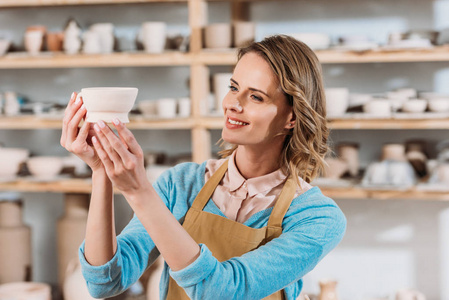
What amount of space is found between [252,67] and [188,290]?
52cm

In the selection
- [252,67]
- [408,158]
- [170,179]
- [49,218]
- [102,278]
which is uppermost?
[252,67]

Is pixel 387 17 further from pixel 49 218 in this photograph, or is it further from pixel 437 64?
pixel 49 218

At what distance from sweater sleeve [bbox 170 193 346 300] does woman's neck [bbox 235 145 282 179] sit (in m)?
0.16

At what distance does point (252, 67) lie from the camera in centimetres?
125

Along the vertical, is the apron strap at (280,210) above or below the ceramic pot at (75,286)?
above

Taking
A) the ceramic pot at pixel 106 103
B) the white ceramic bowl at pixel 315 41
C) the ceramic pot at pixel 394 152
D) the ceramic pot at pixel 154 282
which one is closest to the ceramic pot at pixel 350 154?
the ceramic pot at pixel 394 152

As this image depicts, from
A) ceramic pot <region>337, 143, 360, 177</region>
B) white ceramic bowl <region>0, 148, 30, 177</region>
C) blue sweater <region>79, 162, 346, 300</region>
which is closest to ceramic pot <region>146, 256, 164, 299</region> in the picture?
white ceramic bowl <region>0, 148, 30, 177</region>

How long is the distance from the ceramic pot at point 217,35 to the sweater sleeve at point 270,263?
1.61m

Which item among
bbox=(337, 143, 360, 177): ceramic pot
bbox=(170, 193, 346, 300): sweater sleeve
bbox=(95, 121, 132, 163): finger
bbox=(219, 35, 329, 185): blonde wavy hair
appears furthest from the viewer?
bbox=(337, 143, 360, 177): ceramic pot

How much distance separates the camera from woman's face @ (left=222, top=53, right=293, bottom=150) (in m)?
1.23

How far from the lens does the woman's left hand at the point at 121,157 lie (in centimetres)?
91

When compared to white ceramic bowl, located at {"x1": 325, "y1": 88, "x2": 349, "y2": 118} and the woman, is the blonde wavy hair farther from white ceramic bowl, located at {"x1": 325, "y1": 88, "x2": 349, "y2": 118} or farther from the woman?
white ceramic bowl, located at {"x1": 325, "y1": 88, "x2": 349, "y2": 118}

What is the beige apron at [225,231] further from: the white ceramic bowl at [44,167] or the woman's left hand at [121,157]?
the white ceramic bowl at [44,167]

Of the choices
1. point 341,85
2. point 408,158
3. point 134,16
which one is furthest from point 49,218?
point 408,158
